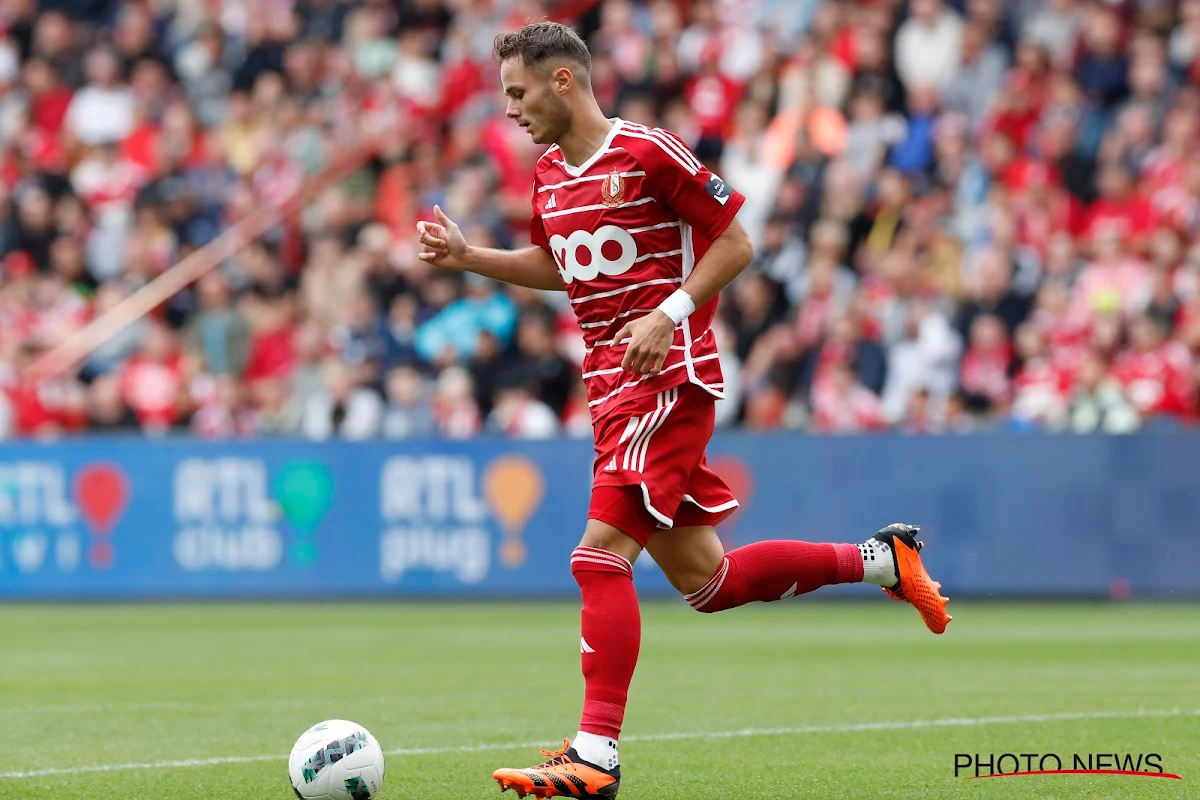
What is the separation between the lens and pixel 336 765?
222 inches

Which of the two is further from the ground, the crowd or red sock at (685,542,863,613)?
the crowd

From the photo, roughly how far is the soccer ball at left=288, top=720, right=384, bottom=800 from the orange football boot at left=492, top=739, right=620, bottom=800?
1.27 ft

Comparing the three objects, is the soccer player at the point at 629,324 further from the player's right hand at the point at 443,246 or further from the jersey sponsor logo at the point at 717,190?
the player's right hand at the point at 443,246

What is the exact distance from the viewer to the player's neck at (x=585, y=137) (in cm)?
612

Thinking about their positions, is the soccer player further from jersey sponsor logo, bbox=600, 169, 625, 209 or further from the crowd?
the crowd

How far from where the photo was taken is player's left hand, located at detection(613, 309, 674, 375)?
5848 mm

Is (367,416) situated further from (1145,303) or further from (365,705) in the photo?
(365,705)

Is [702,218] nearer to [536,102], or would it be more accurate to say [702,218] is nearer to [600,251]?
[600,251]

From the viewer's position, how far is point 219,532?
15898 mm

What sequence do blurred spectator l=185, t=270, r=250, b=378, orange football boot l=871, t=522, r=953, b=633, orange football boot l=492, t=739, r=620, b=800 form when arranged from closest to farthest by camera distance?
orange football boot l=492, t=739, r=620, b=800 → orange football boot l=871, t=522, r=953, b=633 → blurred spectator l=185, t=270, r=250, b=378

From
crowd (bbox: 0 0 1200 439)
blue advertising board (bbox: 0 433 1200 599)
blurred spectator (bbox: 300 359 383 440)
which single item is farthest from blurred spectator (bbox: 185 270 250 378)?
blue advertising board (bbox: 0 433 1200 599)

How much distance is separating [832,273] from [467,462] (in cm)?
333

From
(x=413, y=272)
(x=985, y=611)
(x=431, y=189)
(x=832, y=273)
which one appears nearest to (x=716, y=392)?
(x=985, y=611)

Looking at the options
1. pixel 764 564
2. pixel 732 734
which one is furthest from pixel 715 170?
pixel 764 564
